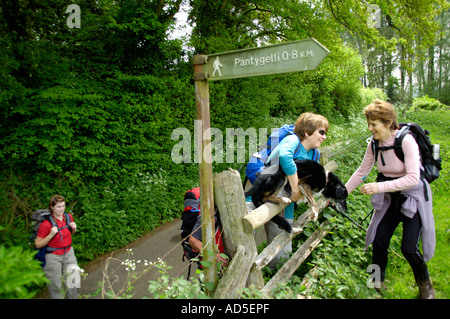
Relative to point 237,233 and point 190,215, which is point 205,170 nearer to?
point 237,233

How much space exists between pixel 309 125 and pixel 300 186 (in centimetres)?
70

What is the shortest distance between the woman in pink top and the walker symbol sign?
1078mm

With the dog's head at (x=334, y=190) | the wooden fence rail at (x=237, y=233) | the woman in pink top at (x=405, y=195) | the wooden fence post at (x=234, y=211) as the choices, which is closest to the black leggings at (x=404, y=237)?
the woman in pink top at (x=405, y=195)

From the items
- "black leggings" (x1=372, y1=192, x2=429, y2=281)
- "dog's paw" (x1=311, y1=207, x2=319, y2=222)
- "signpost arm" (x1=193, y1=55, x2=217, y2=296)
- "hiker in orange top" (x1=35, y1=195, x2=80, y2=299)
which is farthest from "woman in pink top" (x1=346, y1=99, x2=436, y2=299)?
"hiker in orange top" (x1=35, y1=195, x2=80, y2=299)

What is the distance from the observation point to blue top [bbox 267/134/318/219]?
2.78m

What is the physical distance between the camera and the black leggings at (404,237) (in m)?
2.50

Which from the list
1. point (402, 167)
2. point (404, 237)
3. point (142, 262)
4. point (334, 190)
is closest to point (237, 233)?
point (334, 190)

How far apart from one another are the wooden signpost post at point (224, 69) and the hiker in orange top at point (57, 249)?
1.98m

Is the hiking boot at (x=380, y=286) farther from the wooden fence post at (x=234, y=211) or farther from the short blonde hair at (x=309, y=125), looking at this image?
the short blonde hair at (x=309, y=125)

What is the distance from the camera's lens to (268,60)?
2084 millimetres

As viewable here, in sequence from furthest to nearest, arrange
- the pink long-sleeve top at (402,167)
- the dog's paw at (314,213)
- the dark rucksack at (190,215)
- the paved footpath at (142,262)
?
1. the paved footpath at (142,262)
2. the dog's paw at (314,213)
3. the dark rucksack at (190,215)
4. the pink long-sleeve top at (402,167)

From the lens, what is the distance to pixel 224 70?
2.24 metres

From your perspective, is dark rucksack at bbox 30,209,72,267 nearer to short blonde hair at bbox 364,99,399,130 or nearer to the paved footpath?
the paved footpath
